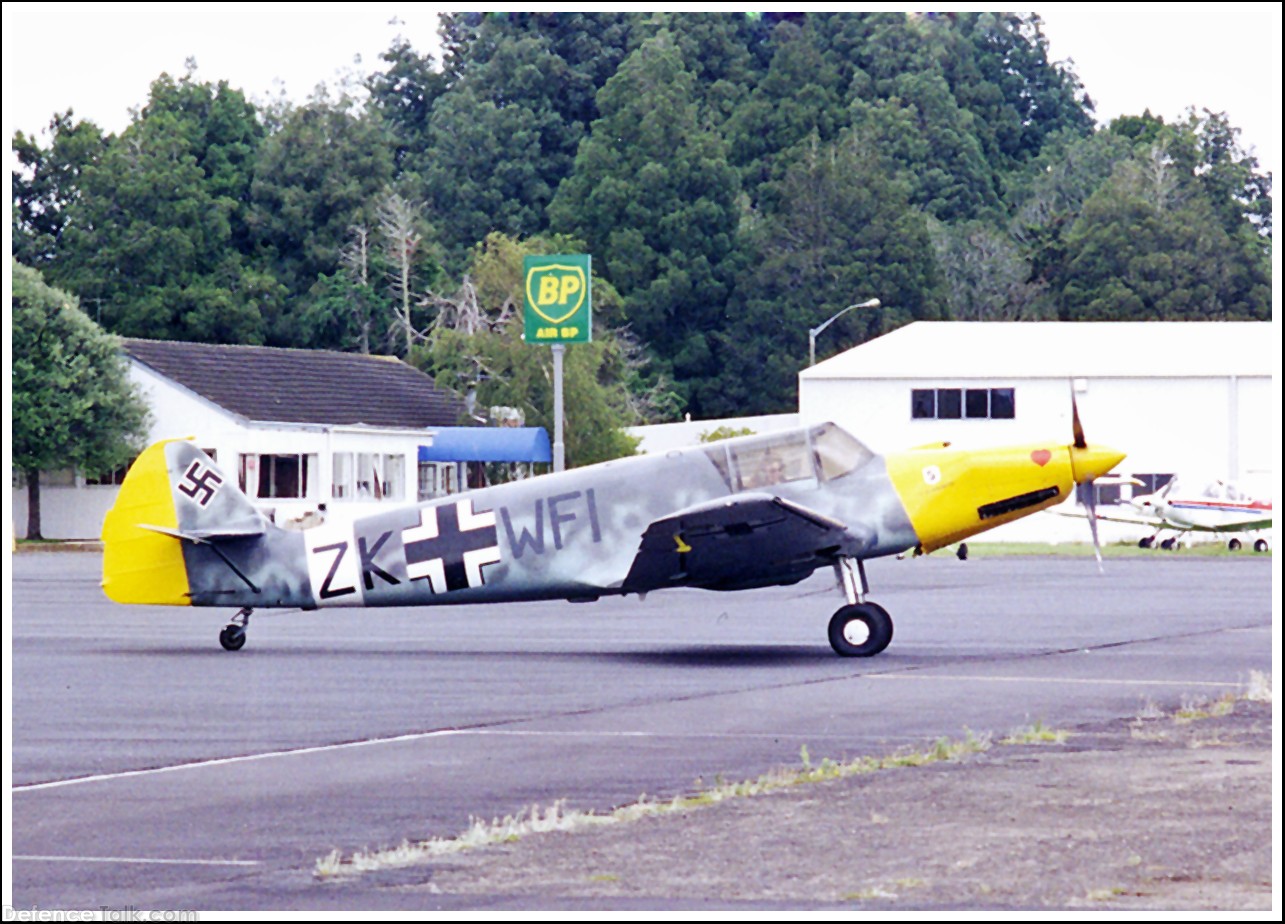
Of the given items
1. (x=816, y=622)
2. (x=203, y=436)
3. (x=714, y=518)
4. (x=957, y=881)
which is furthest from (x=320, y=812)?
(x=203, y=436)

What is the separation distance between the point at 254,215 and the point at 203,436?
2425 centimetres

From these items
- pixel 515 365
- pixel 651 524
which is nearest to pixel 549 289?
pixel 515 365

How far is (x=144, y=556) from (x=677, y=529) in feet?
18.5

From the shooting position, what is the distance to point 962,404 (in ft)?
193

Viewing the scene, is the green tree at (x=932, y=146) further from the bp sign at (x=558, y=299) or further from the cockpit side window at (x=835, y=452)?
the cockpit side window at (x=835, y=452)

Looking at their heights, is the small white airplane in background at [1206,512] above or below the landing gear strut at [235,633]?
above

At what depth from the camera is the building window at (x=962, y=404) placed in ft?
191

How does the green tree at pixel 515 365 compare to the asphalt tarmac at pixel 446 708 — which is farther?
the green tree at pixel 515 365

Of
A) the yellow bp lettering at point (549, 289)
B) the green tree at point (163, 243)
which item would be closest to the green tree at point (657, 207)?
the green tree at point (163, 243)

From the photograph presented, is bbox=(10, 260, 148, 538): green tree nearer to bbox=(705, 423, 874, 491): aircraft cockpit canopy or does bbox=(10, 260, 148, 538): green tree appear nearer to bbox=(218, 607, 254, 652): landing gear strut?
bbox=(218, 607, 254, 652): landing gear strut

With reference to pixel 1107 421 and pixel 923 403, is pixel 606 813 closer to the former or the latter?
pixel 1107 421

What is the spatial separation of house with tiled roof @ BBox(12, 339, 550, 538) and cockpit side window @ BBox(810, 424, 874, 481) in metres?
31.4

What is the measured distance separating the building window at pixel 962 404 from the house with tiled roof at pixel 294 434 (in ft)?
38.1

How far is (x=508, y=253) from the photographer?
64.6 metres
